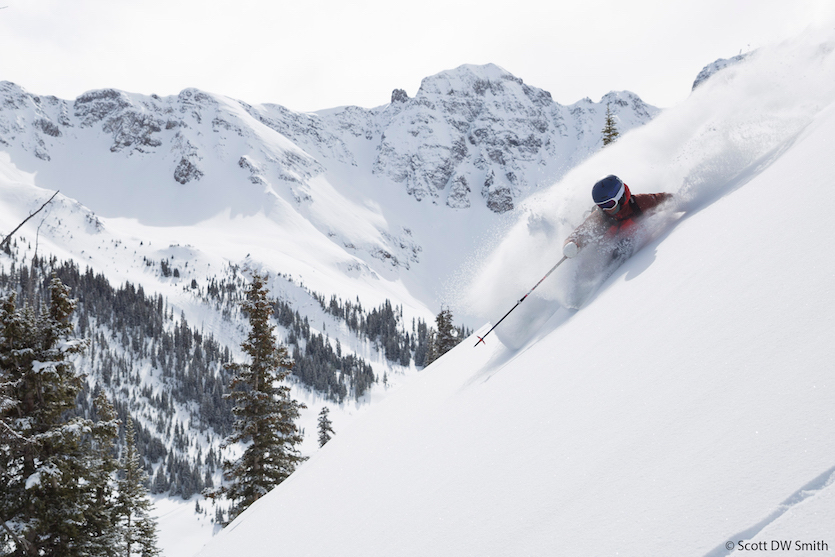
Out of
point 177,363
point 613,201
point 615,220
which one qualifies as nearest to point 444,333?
point 615,220

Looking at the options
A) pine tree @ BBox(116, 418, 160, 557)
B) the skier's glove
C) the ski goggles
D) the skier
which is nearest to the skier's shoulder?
the skier

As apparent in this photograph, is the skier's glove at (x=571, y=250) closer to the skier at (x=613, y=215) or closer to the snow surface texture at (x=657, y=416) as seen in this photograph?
the skier at (x=613, y=215)

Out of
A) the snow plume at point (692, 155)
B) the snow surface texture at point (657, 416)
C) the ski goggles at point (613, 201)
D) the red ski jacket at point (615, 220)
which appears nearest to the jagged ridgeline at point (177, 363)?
the snow plume at point (692, 155)

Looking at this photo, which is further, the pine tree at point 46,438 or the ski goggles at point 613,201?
the pine tree at point 46,438

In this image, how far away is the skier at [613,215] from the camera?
6309 millimetres

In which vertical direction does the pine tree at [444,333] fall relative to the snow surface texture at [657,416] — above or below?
above

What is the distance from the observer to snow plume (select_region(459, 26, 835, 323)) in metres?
6.31

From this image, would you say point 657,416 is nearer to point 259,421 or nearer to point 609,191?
point 609,191

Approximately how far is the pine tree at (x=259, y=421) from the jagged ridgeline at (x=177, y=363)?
87.7m

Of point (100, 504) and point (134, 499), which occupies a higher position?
point (134, 499)

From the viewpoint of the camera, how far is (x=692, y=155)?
7.01 metres

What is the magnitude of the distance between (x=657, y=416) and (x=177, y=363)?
468 ft

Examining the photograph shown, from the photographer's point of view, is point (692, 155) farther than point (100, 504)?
No

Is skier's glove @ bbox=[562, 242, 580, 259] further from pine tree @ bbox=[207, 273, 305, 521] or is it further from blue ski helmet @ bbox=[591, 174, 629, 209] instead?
pine tree @ bbox=[207, 273, 305, 521]
